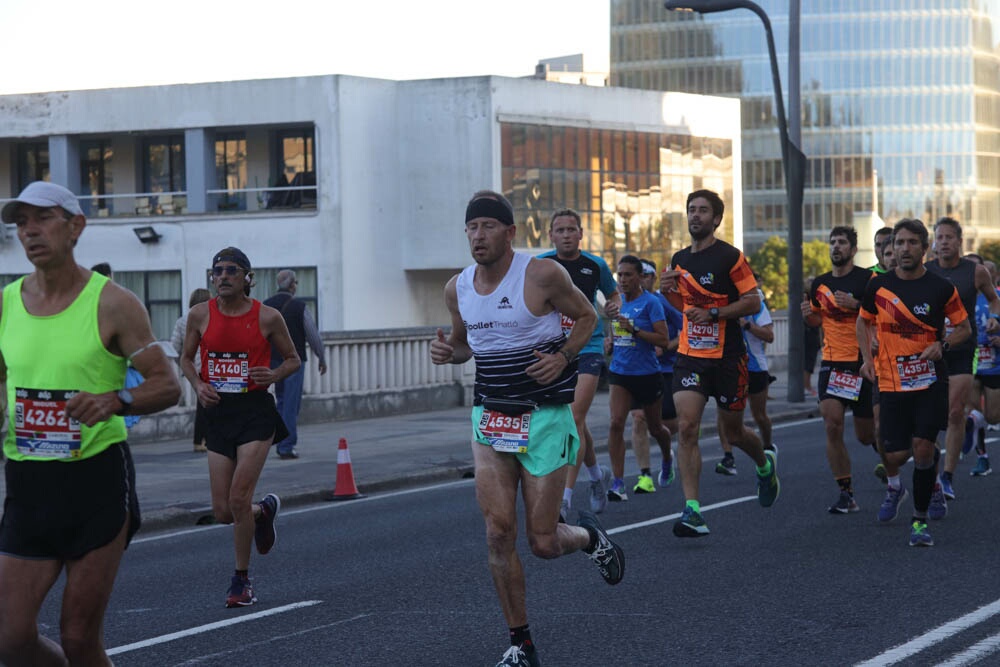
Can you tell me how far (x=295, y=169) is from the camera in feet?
163

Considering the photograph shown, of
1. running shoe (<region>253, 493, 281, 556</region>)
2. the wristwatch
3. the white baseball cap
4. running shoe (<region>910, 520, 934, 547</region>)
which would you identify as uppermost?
the white baseball cap

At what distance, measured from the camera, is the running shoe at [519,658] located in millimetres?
6438

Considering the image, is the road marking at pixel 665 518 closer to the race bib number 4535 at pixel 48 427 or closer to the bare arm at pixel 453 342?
the bare arm at pixel 453 342

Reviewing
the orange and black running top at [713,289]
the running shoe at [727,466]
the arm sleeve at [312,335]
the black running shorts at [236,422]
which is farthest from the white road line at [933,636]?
the arm sleeve at [312,335]

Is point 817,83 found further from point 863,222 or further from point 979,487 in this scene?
point 979,487

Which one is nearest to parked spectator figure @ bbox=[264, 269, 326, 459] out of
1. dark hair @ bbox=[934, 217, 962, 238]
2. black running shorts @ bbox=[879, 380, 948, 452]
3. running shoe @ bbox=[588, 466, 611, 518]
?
running shoe @ bbox=[588, 466, 611, 518]

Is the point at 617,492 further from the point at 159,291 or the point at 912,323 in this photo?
the point at 159,291

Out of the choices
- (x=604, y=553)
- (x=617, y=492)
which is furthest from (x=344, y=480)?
(x=604, y=553)

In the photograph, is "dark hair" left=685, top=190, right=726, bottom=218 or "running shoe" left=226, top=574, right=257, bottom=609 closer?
"running shoe" left=226, top=574, right=257, bottom=609

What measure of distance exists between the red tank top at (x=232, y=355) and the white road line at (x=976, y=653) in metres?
3.97

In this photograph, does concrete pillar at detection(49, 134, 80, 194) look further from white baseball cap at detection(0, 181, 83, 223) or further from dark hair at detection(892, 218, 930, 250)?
white baseball cap at detection(0, 181, 83, 223)

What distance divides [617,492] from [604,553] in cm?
525

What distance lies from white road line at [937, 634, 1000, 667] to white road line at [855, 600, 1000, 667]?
18 cm

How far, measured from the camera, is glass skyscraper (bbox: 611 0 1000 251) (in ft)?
420
